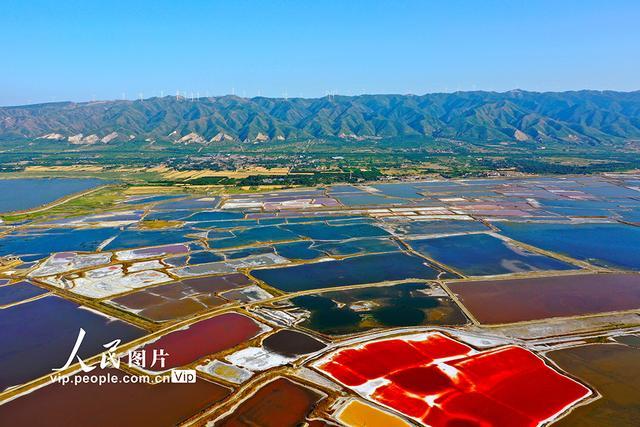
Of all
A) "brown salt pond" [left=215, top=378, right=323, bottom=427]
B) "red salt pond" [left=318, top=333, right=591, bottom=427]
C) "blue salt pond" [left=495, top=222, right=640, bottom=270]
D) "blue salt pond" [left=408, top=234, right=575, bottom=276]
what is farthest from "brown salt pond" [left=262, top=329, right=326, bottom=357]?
"blue salt pond" [left=495, top=222, right=640, bottom=270]

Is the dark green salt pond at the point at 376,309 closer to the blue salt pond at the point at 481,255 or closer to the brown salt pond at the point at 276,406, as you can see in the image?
the brown salt pond at the point at 276,406

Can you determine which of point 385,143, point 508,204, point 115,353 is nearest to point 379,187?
point 508,204

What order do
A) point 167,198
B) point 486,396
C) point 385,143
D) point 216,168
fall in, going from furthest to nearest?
1. point 385,143
2. point 216,168
3. point 167,198
4. point 486,396

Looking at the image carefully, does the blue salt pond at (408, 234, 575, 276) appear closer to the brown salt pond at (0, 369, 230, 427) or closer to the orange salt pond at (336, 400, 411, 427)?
the orange salt pond at (336, 400, 411, 427)

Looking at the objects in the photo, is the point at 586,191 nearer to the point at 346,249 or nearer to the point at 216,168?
the point at 346,249

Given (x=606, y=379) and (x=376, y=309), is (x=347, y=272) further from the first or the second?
(x=606, y=379)

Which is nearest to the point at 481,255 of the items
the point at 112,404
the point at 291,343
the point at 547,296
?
the point at 547,296

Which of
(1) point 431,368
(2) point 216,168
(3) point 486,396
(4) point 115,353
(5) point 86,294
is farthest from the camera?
(2) point 216,168
